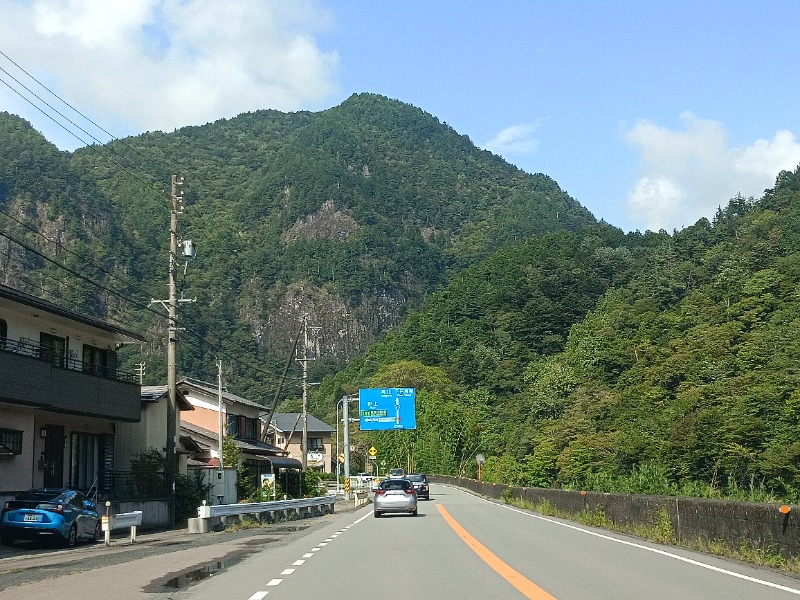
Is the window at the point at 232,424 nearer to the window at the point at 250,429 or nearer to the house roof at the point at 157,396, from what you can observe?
the window at the point at 250,429

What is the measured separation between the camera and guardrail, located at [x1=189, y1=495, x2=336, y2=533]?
28391mm

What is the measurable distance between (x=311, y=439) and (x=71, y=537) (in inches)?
3606

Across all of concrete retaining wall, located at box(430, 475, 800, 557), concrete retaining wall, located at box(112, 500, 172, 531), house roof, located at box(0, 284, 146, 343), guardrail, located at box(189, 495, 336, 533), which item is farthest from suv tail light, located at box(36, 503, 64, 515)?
concrete retaining wall, located at box(430, 475, 800, 557)

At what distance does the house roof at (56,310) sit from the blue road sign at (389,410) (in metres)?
31.0

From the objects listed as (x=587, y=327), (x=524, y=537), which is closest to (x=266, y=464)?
(x=524, y=537)

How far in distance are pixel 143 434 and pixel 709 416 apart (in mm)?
40247

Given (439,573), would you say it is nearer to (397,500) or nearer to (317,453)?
(397,500)

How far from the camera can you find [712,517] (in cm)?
1841

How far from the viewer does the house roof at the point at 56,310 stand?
27.8m

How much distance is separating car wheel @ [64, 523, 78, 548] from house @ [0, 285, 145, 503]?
2912mm

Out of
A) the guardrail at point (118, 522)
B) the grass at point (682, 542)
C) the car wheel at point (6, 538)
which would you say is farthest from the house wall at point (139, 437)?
the grass at point (682, 542)

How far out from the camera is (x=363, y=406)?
2643 inches

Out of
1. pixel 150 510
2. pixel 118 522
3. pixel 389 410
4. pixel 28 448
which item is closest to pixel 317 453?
pixel 389 410

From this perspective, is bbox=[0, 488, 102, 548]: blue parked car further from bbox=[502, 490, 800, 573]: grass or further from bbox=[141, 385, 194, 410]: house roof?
bbox=[141, 385, 194, 410]: house roof
